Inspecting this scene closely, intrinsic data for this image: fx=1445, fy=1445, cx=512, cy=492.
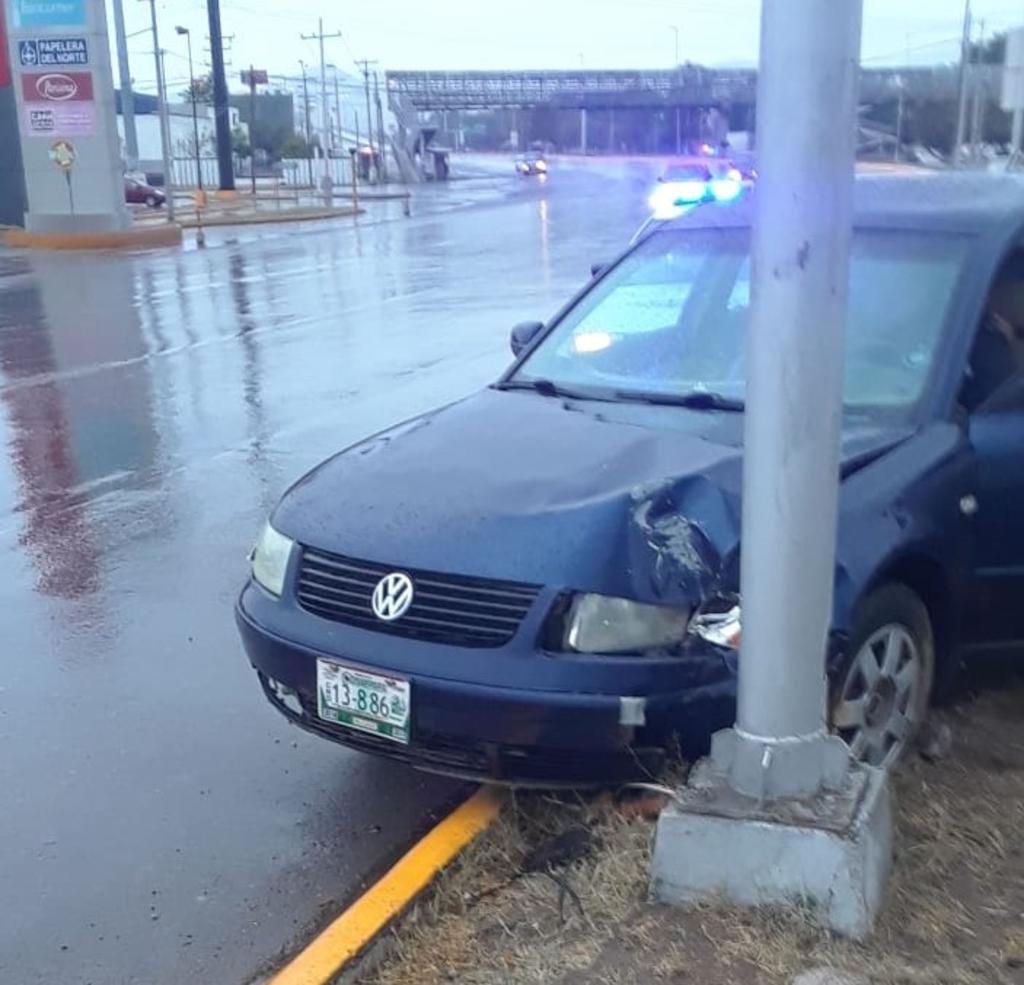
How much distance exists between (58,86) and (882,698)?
94.1 feet

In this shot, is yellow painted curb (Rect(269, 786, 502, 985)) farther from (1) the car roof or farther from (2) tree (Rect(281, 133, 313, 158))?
(2) tree (Rect(281, 133, 313, 158))

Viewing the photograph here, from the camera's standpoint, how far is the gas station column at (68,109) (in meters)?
29.2

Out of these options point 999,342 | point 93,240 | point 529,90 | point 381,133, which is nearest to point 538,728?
point 999,342

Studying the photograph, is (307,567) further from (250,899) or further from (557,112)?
(557,112)

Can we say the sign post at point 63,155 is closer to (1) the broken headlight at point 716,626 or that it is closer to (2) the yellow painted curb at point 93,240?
(2) the yellow painted curb at point 93,240

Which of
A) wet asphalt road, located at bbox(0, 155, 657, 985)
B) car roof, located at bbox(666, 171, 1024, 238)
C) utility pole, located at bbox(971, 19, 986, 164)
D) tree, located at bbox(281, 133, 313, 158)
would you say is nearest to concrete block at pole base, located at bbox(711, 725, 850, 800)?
wet asphalt road, located at bbox(0, 155, 657, 985)

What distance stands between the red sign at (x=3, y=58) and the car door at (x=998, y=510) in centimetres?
3094

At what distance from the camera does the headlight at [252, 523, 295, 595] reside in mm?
4203

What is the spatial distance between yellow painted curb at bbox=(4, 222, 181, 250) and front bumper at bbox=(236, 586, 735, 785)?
2763cm

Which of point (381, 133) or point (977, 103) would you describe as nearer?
point (977, 103)

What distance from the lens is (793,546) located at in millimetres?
3248

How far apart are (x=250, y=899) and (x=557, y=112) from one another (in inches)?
4630

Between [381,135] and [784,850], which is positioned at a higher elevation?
[784,850]

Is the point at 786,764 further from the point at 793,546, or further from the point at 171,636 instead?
the point at 171,636
